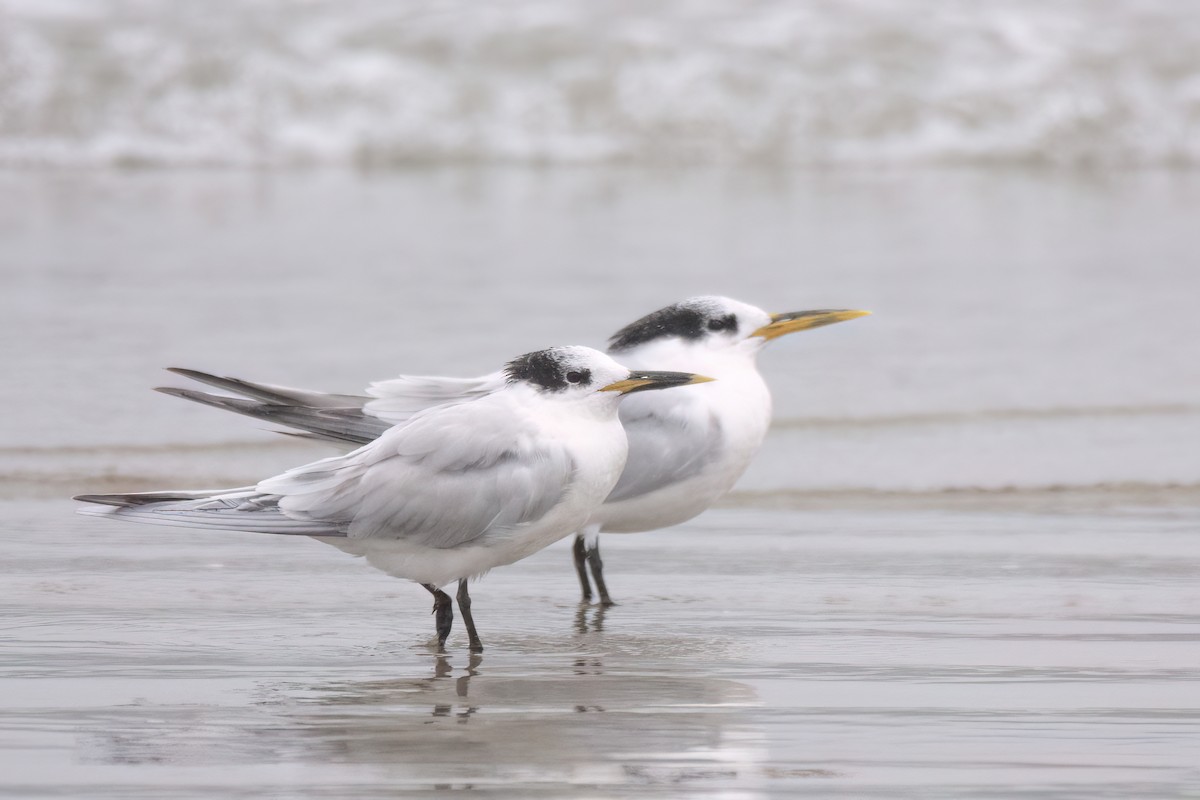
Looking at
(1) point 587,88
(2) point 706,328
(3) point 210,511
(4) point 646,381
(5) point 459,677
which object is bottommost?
(5) point 459,677

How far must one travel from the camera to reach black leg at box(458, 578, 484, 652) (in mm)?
4164

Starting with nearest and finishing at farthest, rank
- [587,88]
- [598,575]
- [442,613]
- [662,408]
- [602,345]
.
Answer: [442,613] → [598,575] → [662,408] → [602,345] → [587,88]

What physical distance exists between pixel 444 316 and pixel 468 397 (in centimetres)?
470

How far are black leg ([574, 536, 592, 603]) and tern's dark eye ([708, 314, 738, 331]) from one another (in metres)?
0.68

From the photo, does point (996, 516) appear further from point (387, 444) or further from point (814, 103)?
point (814, 103)

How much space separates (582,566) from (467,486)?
766mm

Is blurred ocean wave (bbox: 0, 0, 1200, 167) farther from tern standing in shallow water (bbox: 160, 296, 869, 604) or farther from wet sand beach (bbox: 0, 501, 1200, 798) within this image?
tern standing in shallow water (bbox: 160, 296, 869, 604)

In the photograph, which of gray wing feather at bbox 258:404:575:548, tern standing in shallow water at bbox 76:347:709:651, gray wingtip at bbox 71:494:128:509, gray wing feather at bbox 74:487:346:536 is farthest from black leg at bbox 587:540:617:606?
gray wingtip at bbox 71:494:128:509

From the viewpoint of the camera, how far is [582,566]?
471cm

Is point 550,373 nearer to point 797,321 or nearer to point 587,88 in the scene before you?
point 797,321

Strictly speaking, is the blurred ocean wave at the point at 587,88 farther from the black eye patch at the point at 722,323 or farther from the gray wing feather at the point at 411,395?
the gray wing feather at the point at 411,395

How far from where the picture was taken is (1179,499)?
601 cm

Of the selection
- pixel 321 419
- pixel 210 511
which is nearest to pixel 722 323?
pixel 321 419

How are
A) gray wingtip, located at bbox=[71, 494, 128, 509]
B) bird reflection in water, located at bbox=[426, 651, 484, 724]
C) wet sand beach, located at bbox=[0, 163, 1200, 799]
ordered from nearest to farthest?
wet sand beach, located at bbox=[0, 163, 1200, 799]
bird reflection in water, located at bbox=[426, 651, 484, 724]
gray wingtip, located at bbox=[71, 494, 128, 509]
